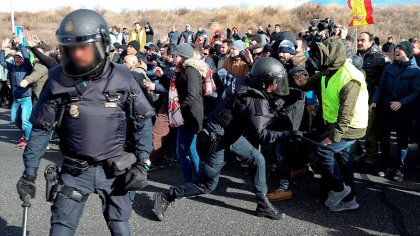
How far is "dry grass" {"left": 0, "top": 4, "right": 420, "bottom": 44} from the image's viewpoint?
30406 mm

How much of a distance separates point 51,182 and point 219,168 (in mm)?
1975

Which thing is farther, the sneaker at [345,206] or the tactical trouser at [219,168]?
the sneaker at [345,206]

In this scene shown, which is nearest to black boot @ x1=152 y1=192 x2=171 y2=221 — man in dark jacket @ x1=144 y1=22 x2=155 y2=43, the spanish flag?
the spanish flag

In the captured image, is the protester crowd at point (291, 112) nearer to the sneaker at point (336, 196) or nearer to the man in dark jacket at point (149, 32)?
the sneaker at point (336, 196)

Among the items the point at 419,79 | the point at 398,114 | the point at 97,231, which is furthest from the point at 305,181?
the point at 97,231

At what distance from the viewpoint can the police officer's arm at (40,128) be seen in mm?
2873

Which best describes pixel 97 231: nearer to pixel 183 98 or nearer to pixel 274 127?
pixel 183 98

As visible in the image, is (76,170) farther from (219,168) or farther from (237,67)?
(237,67)

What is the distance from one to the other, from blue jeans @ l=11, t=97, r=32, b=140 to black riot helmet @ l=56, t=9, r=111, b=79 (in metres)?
5.38

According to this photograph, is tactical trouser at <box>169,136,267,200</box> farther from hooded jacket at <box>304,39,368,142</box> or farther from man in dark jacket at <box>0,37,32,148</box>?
man in dark jacket at <box>0,37,32,148</box>

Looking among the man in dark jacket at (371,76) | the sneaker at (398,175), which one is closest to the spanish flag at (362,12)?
the man in dark jacket at (371,76)

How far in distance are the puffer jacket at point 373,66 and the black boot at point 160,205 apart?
3.40 metres

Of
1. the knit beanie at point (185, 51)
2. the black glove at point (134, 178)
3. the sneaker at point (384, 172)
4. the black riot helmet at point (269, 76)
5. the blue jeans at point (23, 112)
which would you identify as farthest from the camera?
the blue jeans at point (23, 112)

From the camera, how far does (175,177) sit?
6223mm
